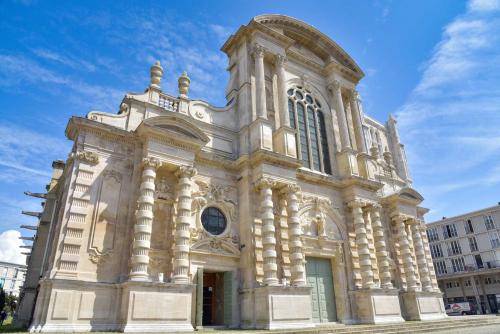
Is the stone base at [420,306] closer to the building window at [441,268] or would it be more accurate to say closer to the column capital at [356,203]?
the column capital at [356,203]

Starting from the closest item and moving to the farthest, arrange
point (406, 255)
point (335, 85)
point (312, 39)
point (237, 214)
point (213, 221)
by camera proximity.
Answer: point (213, 221) → point (237, 214) → point (406, 255) → point (335, 85) → point (312, 39)

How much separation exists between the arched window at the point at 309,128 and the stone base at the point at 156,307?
1089 centimetres

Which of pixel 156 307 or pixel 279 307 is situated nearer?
pixel 156 307

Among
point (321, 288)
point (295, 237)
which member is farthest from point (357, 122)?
point (321, 288)

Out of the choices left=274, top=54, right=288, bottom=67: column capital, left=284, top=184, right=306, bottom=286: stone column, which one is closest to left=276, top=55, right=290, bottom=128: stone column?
left=274, top=54, right=288, bottom=67: column capital

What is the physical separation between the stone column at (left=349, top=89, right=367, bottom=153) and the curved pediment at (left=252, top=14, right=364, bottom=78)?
198 cm

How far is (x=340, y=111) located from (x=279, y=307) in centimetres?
1393

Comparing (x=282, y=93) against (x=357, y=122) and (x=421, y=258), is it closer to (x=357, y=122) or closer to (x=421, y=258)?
(x=357, y=122)

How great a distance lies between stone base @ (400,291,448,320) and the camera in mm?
19969

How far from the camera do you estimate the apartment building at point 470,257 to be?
147 ft

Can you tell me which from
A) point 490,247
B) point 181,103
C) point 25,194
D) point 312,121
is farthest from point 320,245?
point 490,247

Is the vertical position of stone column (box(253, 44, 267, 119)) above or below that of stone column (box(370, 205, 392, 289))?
above

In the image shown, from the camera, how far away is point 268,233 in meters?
15.4

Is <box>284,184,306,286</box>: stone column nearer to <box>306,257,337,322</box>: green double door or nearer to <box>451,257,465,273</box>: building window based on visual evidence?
<box>306,257,337,322</box>: green double door
